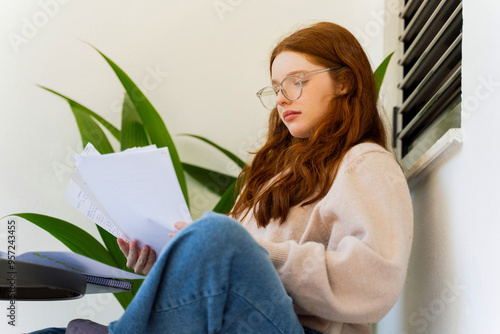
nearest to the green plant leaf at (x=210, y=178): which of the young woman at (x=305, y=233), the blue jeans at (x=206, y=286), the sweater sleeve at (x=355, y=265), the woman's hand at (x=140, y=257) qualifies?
the young woman at (x=305, y=233)

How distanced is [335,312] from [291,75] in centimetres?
57

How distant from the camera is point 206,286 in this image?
2.56 feet

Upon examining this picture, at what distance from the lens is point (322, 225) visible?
108 cm

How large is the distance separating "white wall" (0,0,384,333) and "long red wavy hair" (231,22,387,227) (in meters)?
0.63

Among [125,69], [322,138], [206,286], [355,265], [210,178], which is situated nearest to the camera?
[206,286]

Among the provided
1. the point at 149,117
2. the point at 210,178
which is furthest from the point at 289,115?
the point at 210,178

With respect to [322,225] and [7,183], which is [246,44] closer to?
[7,183]

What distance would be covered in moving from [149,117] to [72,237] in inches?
15.7

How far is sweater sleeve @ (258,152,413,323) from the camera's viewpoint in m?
0.90

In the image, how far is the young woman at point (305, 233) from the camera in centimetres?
78

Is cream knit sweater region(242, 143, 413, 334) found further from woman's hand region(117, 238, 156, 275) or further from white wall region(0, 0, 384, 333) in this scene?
white wall region(0, 0, 384, 333)

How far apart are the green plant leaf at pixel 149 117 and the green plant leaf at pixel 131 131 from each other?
2cm

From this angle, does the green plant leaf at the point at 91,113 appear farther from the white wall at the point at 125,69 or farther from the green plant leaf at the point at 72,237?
the green plant leaf at the point at 72,237

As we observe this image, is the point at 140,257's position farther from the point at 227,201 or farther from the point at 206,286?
the point at 227,201
